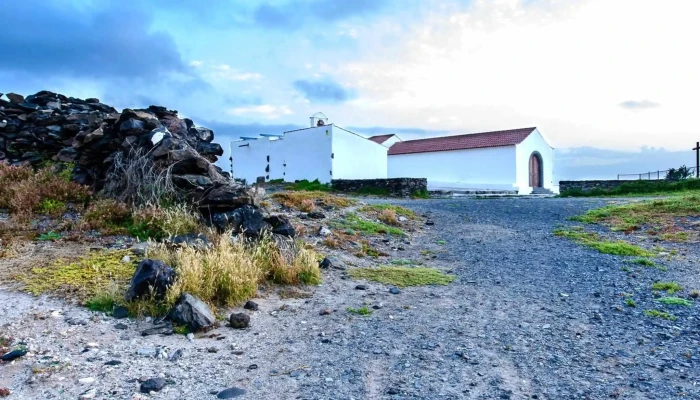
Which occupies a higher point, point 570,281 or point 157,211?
point 157,211

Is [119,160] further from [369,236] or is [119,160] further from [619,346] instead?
[619,346]

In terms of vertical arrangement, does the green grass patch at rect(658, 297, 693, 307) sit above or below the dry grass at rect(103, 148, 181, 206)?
below

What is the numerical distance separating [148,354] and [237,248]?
226 centimetres

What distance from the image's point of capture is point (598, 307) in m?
5.17

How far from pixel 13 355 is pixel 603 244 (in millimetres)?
8885

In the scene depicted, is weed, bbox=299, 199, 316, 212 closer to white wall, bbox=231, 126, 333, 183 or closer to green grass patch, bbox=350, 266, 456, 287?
green grass patch, bbox=350, 266, 456, 287

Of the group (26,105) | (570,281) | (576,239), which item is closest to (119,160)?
(26,105)

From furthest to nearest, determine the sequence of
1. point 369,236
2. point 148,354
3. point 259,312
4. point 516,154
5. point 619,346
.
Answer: point 516,154, point 369,236, point 259,312, point 619,346, point 148,354

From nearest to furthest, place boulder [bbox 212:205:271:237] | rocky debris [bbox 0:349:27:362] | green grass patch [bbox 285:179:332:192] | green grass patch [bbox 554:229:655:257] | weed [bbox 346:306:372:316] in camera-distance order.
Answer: rocky debris [bbox 0:349:27:362], weed [bbox 346:306:372:316], boulder [bbox 212:205:271:237], green grass patch [bbox 554:229:655:257], green grass patch [bbox 285:179:332:192]

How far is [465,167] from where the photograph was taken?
29.8 metres

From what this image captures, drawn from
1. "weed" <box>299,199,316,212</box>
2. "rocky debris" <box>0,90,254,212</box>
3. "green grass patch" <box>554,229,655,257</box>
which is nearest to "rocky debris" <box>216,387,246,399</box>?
"rocky debris" <box>0,90,254,212</box>

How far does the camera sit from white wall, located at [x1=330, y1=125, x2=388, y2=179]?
83.1 ft

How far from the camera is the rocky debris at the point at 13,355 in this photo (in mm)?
3535

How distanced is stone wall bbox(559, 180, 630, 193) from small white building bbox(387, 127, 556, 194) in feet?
6.69
